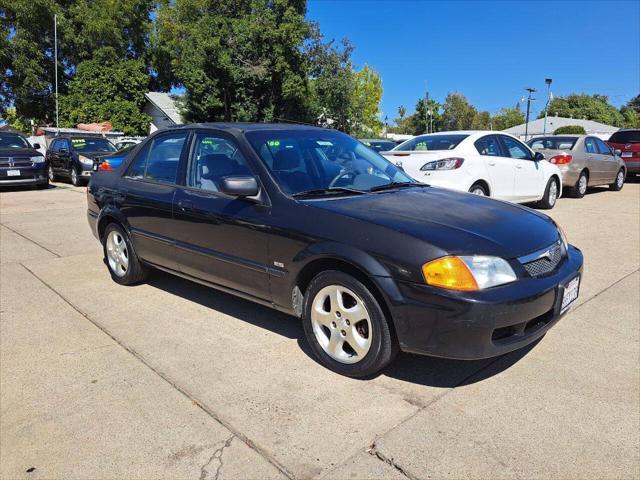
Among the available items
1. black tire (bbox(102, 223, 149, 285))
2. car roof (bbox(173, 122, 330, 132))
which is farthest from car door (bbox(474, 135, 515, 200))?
black tire (bbox(102, 223, 149, 285))

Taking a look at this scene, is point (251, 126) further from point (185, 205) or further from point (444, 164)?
point (444, 164)

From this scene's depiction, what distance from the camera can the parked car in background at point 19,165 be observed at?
1394 centimetres

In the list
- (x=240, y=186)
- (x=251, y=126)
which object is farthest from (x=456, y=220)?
(x=251, y=126)

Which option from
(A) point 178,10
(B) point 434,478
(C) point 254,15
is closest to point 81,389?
(B) point 434,478

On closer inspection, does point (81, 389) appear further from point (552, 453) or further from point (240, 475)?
point (552, 453)

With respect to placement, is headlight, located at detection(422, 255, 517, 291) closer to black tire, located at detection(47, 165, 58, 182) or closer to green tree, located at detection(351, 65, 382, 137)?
black tire, located at detection(47, 165, 58, 182)

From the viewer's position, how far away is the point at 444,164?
751 centimetres

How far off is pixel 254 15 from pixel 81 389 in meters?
30.7

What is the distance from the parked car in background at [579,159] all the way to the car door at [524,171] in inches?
94.9

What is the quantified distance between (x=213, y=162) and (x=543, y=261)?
2.52 metres

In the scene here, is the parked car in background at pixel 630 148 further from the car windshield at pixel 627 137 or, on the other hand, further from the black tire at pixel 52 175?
the black tire at pixel 52 175

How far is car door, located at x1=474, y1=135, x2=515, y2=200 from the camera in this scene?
795 cm

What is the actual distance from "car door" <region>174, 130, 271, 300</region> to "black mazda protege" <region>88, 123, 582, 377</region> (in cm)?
1

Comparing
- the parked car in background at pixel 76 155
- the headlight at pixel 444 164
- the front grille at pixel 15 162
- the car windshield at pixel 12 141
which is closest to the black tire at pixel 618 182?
the headlight at pixel 444 164
